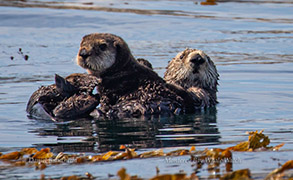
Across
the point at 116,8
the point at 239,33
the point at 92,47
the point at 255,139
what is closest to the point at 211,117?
the point at 92,47

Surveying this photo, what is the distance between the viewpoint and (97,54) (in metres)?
6.27

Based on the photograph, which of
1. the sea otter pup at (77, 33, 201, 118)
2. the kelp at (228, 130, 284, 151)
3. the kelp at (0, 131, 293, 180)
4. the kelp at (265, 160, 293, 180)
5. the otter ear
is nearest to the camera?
the kelp at (265, 160, 293, 180)

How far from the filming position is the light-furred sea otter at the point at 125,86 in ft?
19.9

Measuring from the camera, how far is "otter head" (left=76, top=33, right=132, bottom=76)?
6246 mm

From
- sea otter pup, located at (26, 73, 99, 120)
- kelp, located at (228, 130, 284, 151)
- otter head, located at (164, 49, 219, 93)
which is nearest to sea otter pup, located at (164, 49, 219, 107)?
otter head, located at (164, 49, 219, 93)

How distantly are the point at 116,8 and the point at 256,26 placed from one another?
3585 mm

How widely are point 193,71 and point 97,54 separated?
3.46ft

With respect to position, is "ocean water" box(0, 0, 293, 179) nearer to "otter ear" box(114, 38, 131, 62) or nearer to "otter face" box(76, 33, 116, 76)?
"otter face" box(76, 33, 116, 76)

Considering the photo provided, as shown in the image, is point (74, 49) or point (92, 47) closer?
point (92, 47)

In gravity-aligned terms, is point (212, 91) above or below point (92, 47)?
below

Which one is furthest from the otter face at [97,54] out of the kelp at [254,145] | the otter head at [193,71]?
the kelp at [254,145]

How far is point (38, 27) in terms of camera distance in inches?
511

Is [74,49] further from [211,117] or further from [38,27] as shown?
[211,117]

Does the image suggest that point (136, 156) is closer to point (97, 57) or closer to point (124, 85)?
point (124, 85)
